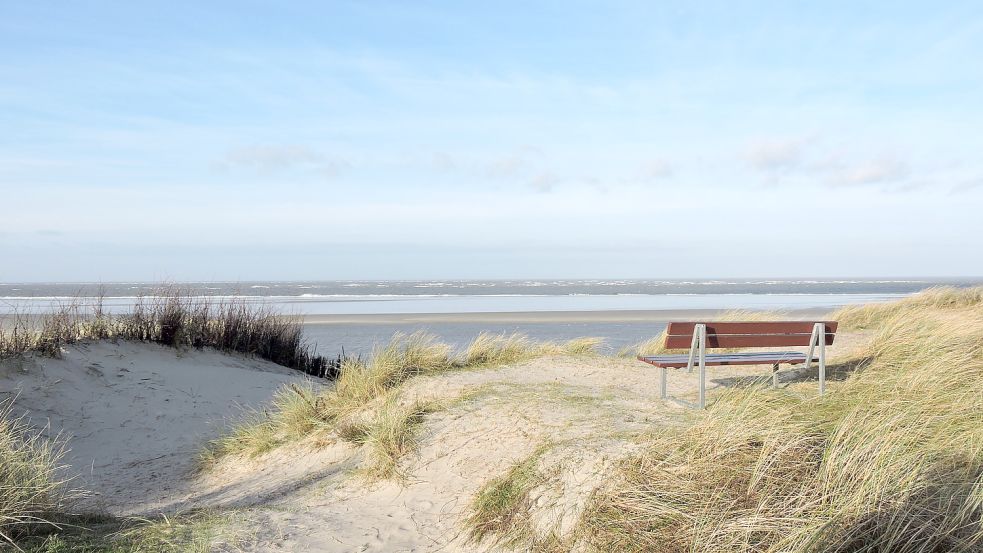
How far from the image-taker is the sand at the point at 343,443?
450 cm

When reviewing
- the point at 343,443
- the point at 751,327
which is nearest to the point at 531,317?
the point at 751,327

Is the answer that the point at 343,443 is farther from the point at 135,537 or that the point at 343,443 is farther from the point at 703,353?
the point at 703,353

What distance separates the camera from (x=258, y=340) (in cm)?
1231

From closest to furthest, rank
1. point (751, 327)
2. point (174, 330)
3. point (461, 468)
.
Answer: point (461, 468) < point (751, 327) < point (174, 330)

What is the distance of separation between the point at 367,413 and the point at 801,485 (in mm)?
4239

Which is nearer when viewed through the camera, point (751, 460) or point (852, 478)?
point (852, 478)

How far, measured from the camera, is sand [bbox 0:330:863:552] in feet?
14.8

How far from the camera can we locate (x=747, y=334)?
692cm

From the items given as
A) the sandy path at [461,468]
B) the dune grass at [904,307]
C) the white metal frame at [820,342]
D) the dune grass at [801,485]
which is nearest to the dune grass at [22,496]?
the sandy path at [461,468]

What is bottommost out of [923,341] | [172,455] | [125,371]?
[172,455]

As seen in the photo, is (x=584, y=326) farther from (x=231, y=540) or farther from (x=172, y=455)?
(x=231, y=540)

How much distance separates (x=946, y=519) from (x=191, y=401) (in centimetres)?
848

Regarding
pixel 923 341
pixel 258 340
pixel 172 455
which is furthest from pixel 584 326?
pixel 172 455

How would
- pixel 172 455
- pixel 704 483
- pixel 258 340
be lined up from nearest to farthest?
pixel 704 483, pixel 172 455, pixel 258 340
